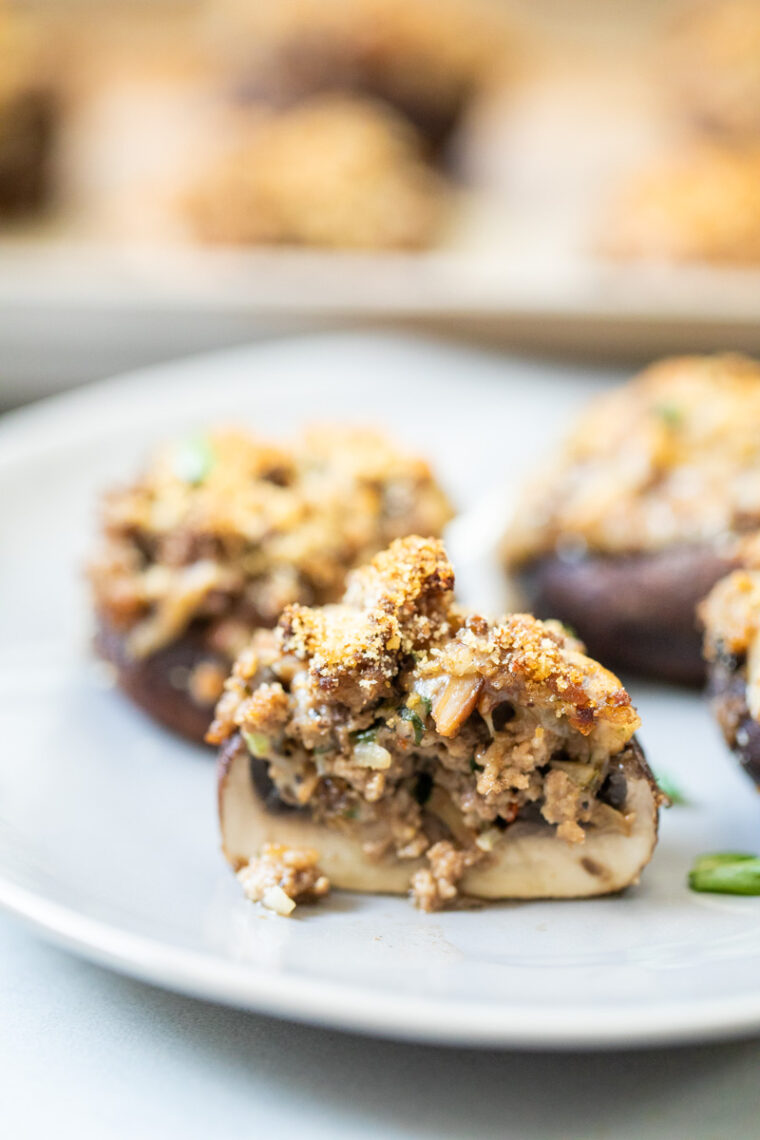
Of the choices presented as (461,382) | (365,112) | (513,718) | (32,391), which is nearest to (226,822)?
(513,718)

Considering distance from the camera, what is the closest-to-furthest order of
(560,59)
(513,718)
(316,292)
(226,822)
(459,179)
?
(513,718)
(226,822)
(316,292)
(459,179)
(560,59)

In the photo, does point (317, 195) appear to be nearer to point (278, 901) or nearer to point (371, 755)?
point (371, 755)

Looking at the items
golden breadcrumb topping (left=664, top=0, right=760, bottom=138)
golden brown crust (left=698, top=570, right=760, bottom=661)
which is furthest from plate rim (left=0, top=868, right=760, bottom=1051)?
golden breadcrumb topping (left=664, top=0, right=760, bottom=138)

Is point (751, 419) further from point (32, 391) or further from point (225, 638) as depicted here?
point (32, 391)

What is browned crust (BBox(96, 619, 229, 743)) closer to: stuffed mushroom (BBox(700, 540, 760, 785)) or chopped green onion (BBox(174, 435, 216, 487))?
chopped green onion (BBox(174, 435, 216, 487))

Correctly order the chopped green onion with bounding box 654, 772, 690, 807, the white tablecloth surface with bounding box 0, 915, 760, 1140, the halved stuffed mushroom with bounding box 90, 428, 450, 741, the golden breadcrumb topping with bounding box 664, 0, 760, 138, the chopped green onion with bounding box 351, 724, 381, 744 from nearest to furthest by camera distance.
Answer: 1. the white tablecloth surface with bounding box 0, 915, 760, 1140
2. the chopped green onion with bounding box 351, 724, 381, 744
3. the chopped green onion with bounding box 654, 772, 690, 807
4. the halved stuffed mushroom with bounding box 90, 428, 450, 741
5. the golden breadcrumb topping with bounding box 664, 0, 760, 138

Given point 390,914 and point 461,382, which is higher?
point 461,382
